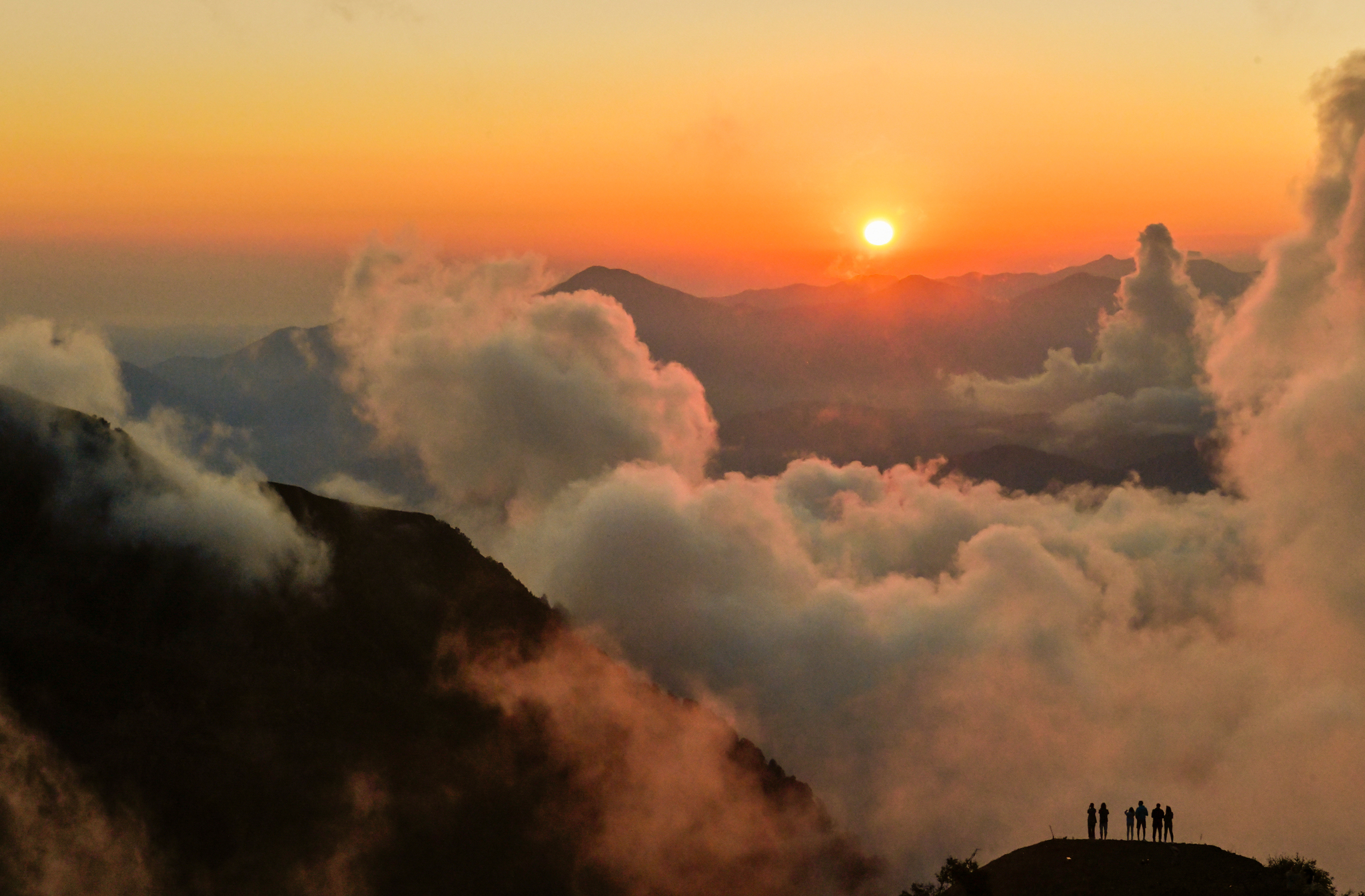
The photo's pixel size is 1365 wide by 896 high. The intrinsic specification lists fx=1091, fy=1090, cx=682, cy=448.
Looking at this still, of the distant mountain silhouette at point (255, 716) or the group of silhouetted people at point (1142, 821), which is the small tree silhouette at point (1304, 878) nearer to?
the group of silhouetted people at point (1142, 821)

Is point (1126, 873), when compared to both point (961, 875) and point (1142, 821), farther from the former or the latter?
point (961, 875)

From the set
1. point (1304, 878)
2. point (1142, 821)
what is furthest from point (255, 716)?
point (1304, 878)

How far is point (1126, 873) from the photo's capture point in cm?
6712

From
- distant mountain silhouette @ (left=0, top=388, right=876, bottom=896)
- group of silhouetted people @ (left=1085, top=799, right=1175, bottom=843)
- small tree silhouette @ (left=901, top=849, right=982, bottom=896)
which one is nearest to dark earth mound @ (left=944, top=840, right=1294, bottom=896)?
small tree silhouette @ (left=901, top=849, right=982, bottom=896)

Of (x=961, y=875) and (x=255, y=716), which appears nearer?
(x=961, y=875)

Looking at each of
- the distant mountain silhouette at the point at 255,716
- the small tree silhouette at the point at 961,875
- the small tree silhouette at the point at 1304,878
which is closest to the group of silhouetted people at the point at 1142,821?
the small tree silhouette at the point at 1304,878

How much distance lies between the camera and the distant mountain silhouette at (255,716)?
136 m

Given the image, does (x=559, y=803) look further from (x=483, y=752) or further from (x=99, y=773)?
(x=99, y=773)

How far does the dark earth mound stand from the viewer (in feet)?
213

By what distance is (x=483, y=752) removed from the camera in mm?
176375

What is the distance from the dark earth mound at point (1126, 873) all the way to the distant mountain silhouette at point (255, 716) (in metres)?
97.9

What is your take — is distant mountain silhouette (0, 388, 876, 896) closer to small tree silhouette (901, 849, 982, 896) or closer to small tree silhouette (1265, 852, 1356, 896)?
small tree silhouette (901, 849, 982, 896)

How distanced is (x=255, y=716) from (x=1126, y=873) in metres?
121

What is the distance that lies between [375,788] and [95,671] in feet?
132
